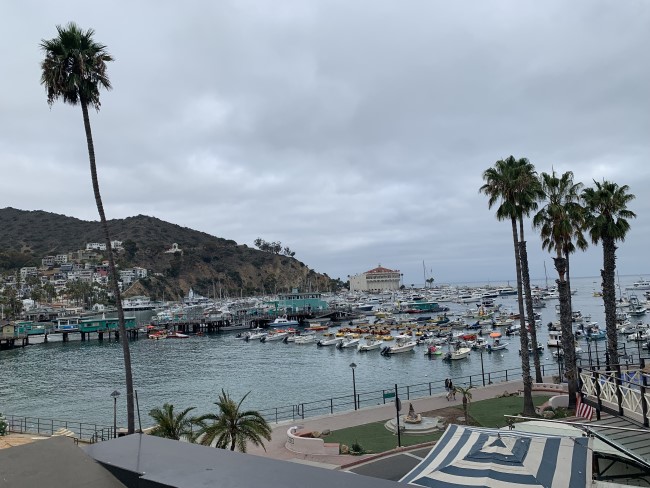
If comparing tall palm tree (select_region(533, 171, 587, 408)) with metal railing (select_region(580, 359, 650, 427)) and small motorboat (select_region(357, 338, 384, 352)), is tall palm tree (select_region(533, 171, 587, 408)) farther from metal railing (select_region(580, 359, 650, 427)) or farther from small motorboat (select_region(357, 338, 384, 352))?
small motorboat (select_region(357, 338, 384, 352))

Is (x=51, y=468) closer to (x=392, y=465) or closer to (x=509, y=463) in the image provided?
(x=509, y=463)

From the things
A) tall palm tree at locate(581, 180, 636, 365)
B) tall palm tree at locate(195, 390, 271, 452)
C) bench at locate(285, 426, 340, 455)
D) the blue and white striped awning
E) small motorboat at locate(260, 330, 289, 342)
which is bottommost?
small motorboat at locate(260, 330, 289, 342)

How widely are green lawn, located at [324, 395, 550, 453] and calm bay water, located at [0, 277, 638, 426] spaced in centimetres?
1462

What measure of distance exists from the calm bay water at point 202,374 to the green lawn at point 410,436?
14618 mm

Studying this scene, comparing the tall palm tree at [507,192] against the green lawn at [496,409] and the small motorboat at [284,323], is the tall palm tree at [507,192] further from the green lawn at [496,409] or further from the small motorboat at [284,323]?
the small motorboat at [284,323]

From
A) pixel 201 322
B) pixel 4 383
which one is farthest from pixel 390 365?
pixel 201 322

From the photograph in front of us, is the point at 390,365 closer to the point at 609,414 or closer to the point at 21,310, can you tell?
the point at 609,414

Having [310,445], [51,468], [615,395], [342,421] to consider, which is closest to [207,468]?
[51,468]

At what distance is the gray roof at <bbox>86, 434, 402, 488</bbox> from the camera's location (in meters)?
3.41

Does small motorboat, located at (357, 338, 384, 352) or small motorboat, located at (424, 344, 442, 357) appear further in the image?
small motorboat, located at (357, 338, 384, 352)

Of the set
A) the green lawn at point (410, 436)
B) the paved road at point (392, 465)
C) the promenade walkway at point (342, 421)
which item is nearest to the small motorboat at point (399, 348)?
the promenade walkway at point (342, 421)

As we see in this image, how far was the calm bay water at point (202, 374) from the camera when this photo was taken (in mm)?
43781

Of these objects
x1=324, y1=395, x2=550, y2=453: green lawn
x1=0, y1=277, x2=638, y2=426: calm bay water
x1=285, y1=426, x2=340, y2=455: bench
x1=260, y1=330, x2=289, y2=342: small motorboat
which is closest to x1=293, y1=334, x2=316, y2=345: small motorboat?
x1=0, y1=277, x2=638, y2=426: calm bay water

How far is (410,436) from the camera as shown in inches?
810
